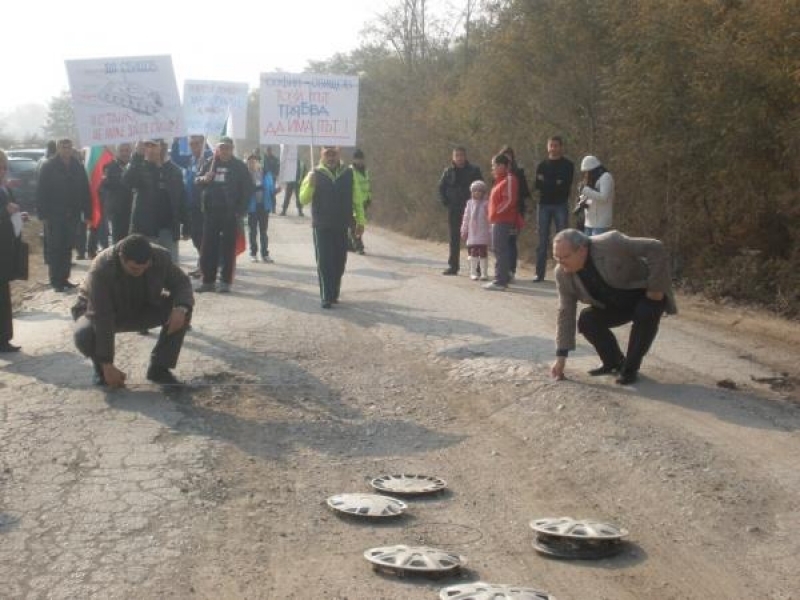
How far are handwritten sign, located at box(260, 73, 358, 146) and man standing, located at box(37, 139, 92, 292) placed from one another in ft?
14.0

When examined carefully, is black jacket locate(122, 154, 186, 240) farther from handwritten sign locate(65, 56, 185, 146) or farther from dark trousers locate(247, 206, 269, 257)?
dark trousers locate(247, 206, 269, 257)

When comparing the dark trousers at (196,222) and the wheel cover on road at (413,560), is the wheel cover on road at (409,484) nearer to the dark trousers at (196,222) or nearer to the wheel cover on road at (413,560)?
the wheel cover on road at (413,560)

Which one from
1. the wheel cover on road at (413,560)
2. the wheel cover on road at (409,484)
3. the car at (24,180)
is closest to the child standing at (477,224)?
the wheel cover on road at (409,484)

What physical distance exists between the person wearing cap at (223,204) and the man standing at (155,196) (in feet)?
3.70

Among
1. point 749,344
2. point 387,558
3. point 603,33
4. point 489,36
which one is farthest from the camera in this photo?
point 489,36

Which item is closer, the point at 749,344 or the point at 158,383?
the point at 158,383

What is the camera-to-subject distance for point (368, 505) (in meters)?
6.55

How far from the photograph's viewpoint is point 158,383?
31.0 ft

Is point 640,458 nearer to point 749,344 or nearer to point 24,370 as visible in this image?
point 749,344

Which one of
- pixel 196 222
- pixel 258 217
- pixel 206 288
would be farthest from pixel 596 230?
pixel 258 217

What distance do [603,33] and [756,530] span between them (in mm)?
13457

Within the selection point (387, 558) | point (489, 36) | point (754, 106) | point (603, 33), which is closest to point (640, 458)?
point (387, 558)

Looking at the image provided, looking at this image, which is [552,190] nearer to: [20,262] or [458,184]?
[458,184]

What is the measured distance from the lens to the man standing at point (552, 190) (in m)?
16.0
